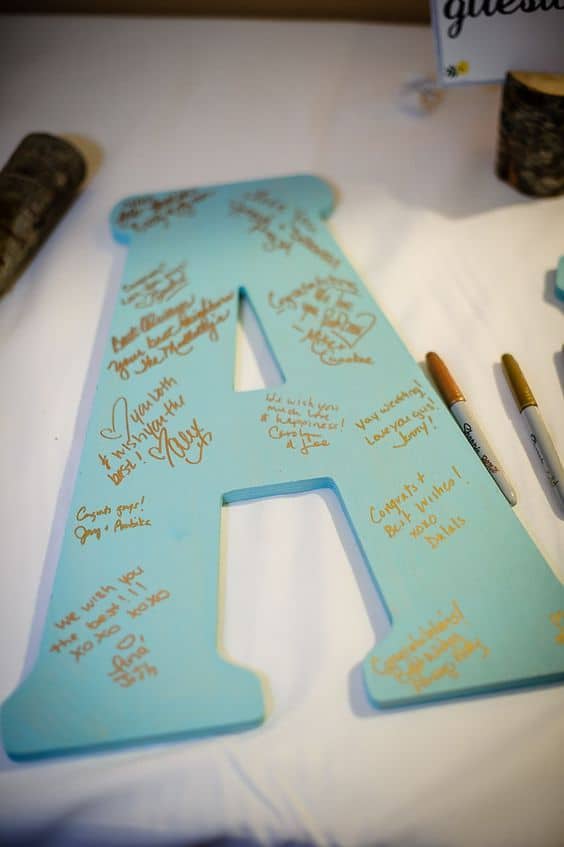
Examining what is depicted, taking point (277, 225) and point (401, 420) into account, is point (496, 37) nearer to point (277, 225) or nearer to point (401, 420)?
point (277, 225)

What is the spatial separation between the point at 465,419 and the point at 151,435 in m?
0.39

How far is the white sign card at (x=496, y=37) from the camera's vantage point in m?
0.99

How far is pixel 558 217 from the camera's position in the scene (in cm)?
105

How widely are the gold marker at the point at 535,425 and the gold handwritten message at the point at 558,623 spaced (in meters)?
0.13

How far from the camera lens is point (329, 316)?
947 millimetres

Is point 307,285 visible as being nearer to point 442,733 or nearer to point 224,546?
point 224,546

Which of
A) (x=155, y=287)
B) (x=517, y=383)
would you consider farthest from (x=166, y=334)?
(x=517, y=383)

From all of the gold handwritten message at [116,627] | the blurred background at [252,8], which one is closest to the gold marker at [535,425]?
the gold handwritten message at [116,627]

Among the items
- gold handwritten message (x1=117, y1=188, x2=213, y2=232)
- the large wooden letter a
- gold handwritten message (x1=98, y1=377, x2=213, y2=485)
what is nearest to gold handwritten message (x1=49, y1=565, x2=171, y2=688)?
the large wooden letter a

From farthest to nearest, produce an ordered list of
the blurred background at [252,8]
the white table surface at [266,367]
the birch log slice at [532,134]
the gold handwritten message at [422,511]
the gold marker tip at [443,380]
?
the blurred background at [252,8]
the birch log slice at [532,134]
the gold marker tip at [443,380]
the gold handwritten message at [422,511]
the white table surface at [266,367]

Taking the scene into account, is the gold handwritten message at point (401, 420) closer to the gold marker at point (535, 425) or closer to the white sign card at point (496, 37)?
the gold marker at point (535, 425)

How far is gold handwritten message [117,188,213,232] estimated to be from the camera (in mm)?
1097

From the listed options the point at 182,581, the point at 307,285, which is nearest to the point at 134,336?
the point at 307,285

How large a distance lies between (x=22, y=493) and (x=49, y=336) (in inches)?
10.3
